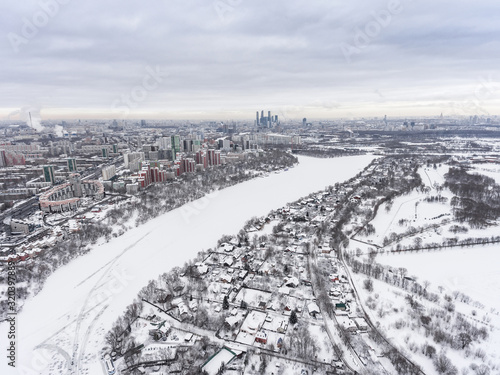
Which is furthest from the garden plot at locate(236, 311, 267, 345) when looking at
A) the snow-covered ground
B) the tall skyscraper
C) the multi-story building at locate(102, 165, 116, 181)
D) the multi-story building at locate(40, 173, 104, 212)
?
the tall skyscraper

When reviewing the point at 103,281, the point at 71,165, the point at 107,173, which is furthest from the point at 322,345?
the point at 71,165

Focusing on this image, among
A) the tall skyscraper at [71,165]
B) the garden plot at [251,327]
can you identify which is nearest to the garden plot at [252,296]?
the garden plot at [251,327]

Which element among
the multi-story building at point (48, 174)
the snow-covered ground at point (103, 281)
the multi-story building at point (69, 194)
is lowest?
the snow-covered ground at point (103, 281)

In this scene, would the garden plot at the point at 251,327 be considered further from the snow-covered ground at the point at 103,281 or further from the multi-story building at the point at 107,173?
the multi-story building at the point at 107,173

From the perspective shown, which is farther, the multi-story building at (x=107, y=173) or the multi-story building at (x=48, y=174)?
the multi-story building at (x=107, y=173)

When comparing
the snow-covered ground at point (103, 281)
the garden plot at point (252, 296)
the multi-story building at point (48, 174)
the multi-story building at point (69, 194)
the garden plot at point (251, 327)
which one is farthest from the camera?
the multi-story building at point (48, 174)

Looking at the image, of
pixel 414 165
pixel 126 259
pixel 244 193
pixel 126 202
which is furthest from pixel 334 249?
pixel 414 165

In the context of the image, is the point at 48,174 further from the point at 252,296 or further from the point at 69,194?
the point at 252,296

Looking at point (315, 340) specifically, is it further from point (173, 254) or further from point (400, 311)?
point (173, 254)

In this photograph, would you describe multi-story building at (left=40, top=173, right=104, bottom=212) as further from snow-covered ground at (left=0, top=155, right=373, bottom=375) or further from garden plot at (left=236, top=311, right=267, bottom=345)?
garden plot at (left=236, top=311, right=267, bottom=345)
